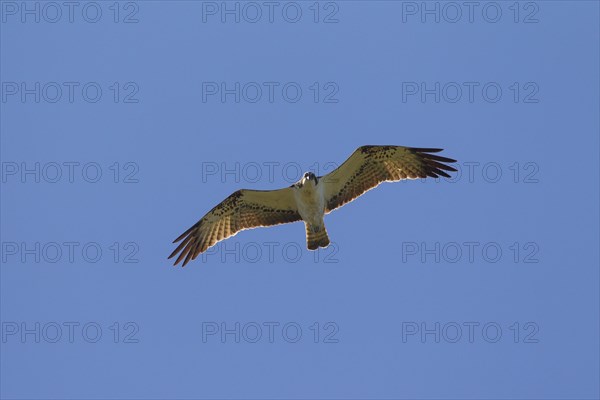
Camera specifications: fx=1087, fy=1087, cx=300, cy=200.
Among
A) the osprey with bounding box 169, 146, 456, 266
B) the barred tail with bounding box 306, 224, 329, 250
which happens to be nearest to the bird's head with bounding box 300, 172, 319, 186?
the osprey with bounding box 169, 146, 456, 266

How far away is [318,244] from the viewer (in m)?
19.0

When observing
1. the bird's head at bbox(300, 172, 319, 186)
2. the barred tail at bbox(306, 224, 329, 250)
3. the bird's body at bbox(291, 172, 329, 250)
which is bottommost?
the barred tail at bbox(306, 224, 329, 250)

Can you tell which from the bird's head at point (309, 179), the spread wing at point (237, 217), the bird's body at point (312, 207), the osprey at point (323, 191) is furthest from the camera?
the spread wing at point (237, 217)

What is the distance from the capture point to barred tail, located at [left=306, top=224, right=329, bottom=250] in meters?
19.0

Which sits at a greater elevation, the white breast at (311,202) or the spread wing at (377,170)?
the spread wing at (377,170)

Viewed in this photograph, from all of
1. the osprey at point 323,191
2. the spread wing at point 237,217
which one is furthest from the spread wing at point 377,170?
the spread wing at point 237,217

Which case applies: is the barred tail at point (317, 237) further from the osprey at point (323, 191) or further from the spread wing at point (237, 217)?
the spread wing at point (237, 217)

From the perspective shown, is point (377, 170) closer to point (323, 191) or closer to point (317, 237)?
point (323, 191)

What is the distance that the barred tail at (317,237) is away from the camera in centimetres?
1898

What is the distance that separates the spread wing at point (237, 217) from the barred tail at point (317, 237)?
46cm

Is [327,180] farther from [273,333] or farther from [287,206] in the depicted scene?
[273,333]

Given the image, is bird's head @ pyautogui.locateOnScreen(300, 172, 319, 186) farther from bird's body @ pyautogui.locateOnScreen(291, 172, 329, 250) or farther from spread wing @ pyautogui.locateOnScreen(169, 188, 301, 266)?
spread wing @ pyautogui.locateOnScreen(169, 188, 301, 266)

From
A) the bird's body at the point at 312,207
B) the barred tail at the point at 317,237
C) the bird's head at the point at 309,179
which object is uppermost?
the bird's head at the point at 309,179

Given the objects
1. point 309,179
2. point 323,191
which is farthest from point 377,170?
point 309,179
